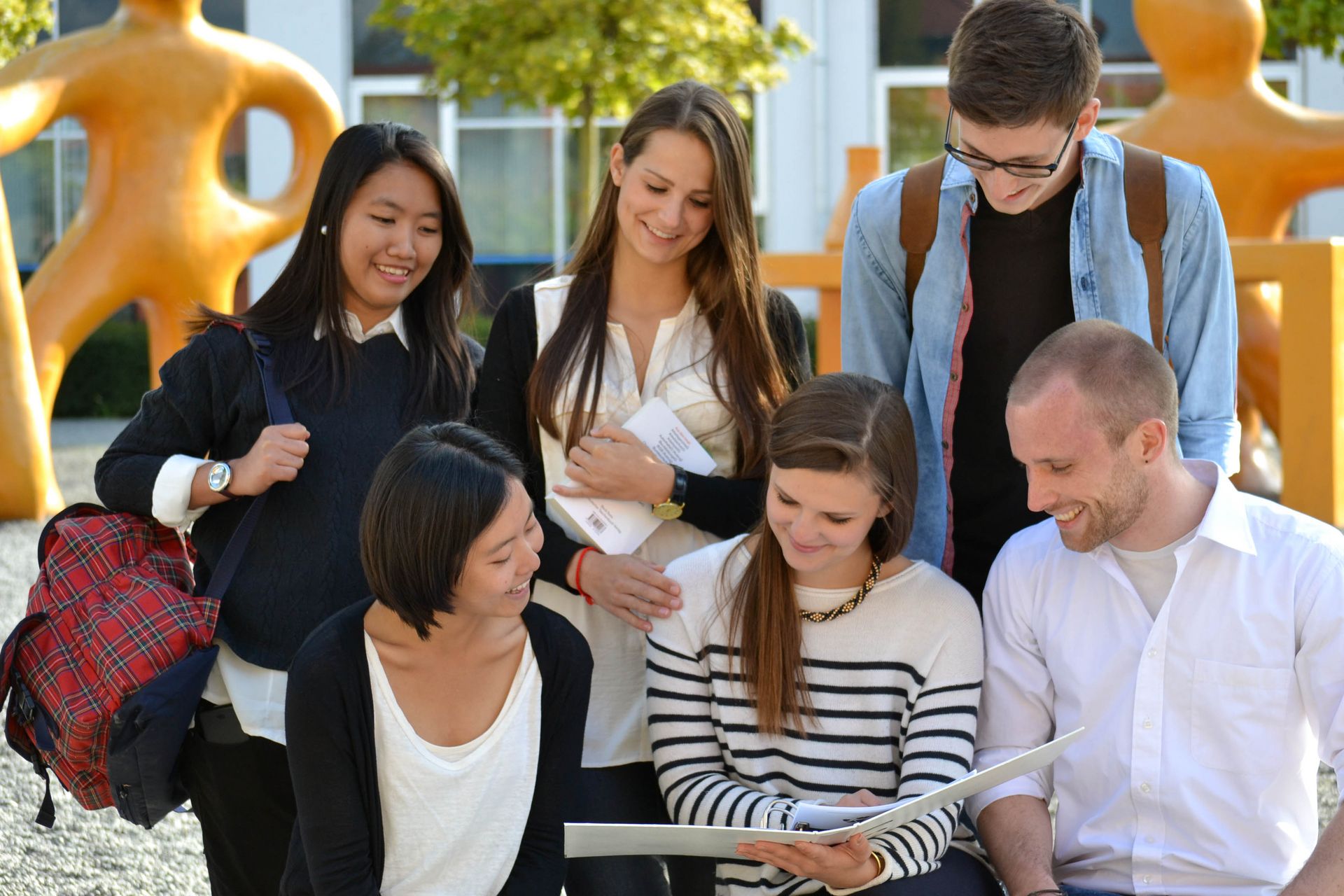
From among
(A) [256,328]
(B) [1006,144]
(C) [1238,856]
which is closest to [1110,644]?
(C) [1238,856]

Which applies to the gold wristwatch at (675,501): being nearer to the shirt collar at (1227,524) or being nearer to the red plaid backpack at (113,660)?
the red plaid backpack at (113,660)

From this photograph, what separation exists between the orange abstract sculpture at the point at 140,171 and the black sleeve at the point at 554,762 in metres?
6.84

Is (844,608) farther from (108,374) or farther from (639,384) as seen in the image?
(108,374)

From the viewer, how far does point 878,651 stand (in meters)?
2.73

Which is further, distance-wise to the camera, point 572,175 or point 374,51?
point 572,175

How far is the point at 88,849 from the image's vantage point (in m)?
4.27

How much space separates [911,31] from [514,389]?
15.1m

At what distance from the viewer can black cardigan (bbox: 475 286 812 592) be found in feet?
9.64

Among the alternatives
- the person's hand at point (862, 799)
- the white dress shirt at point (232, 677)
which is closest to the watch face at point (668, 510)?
the person's hand at point (862, 799)

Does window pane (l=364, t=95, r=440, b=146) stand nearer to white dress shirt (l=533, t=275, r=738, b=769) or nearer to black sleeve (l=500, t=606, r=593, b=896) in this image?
white dress shirt (l=533, t=275, r=738, b=769)

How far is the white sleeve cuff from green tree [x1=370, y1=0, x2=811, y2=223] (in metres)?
9.38

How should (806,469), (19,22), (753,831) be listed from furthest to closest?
(19,22), (806,469), (753,831)

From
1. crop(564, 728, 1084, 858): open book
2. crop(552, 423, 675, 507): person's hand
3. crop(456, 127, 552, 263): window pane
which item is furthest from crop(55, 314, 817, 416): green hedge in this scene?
crop(564, 728, 1084, 858): open book

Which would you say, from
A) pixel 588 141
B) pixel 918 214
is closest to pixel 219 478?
pixel 918 214
